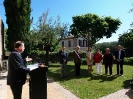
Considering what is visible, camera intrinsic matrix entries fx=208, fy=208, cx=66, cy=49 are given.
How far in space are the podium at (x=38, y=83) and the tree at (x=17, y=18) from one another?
42.2 feet

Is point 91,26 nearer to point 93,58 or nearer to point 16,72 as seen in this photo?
point 93,58

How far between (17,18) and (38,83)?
13.2 meters

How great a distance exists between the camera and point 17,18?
17.6 meters

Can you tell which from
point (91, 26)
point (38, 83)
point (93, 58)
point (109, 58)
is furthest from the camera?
point (91, 26)

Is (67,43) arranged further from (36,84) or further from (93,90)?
(36,84)

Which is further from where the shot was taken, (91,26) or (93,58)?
(91,26)

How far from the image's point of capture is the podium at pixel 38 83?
528cm

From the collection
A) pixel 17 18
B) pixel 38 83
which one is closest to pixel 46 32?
pixel 17 18

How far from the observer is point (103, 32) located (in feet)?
79.9

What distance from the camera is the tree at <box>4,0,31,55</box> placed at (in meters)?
17.3

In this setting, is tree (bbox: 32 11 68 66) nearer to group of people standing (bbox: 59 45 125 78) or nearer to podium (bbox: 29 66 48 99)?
group of people standing (bbox: 59 45 125 78)

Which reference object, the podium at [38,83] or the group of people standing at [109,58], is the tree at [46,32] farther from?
the podium at [38,83]

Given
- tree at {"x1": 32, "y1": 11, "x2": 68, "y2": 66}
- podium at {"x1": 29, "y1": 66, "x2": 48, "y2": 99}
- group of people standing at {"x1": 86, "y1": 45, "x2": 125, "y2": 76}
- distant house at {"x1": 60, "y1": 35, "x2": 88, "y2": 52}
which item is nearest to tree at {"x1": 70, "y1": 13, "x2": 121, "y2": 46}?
tree at {"x1": 32, "y1": 11, "x2": 68, "y2": 66}

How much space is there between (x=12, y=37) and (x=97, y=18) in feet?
36.7
